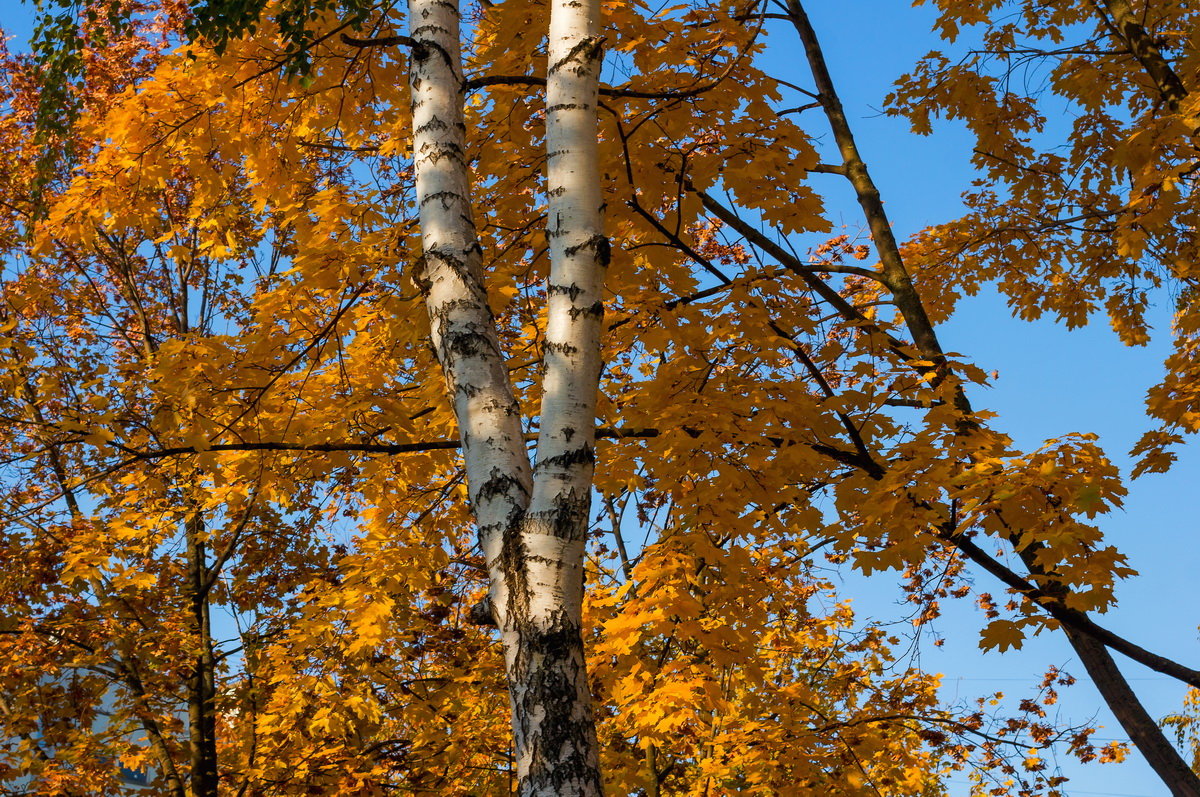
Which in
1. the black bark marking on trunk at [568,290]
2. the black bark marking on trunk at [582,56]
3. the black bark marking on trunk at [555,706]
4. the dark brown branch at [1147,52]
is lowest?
the black bark marking on trunk at [555,706]

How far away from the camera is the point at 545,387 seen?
3439mm

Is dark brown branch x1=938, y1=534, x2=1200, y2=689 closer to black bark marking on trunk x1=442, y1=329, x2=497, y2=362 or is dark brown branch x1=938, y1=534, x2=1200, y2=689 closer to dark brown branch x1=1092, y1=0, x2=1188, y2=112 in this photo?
black bark marking on trunk x1=442, y1=329, x2=497, y2=362

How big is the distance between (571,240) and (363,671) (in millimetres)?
4649

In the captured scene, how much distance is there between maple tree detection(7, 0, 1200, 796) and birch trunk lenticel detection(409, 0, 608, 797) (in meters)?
0.02

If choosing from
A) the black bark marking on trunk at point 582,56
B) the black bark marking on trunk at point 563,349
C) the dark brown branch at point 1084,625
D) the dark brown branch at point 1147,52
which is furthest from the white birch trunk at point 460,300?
the dark brown branch at point 1147,52

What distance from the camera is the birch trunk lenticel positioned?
297cm

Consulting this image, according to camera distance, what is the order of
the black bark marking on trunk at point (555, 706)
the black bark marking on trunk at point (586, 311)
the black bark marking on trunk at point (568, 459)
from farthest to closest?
the black bark marking on trunk at point (586, 311) → the black bark marking on trunk at point (568, 459) → the black bark marking on trunk at point (555, 706)

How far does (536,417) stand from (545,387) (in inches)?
96.0

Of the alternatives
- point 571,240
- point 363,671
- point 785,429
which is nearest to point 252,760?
point 363,671

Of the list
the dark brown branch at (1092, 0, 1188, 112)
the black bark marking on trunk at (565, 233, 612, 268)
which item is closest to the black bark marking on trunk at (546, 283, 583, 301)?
the black bark marking on trunk at (565, 233, 612, 268)

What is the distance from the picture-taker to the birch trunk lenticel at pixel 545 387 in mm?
2969

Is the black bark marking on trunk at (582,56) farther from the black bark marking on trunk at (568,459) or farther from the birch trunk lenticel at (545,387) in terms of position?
the black bark marking on trunk at (568,459)

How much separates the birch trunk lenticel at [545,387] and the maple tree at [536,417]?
0.02 meters

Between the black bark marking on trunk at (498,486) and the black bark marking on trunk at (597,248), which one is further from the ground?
the black bark marking on trunk at (597,248)
